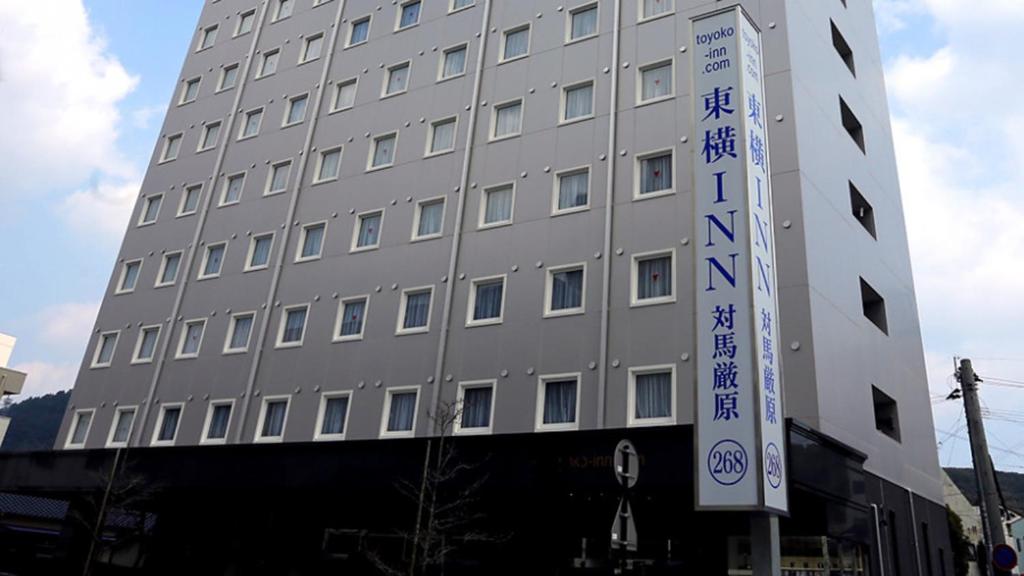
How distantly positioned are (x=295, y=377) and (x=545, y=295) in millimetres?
9230

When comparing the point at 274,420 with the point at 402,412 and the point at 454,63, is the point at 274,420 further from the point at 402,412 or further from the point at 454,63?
the point at 454,63

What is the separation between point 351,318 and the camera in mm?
24844

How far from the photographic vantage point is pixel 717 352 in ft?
44.1

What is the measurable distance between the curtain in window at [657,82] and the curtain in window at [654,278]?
18.5 ft

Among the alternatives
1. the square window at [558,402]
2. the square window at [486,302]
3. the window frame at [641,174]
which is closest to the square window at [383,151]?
the square window at [486,302]

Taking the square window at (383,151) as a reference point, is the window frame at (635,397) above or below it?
below

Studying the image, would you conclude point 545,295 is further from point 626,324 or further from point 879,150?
point 879,150

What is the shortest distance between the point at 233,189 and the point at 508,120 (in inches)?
509

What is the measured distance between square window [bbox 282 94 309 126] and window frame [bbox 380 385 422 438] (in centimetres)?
1387

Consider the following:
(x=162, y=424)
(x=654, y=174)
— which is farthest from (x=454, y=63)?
(x=162, y=424)

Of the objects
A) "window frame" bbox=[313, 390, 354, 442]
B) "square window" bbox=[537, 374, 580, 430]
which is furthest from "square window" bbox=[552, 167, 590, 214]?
"window frame" bbox=[313, 390, 354, 442]

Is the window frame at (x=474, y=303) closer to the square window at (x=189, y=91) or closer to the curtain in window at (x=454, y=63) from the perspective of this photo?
the curtain in window at (x=454, y=63)

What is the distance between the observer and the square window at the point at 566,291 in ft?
68.7

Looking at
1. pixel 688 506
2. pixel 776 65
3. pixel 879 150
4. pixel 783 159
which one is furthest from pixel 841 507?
pixel 879 150
